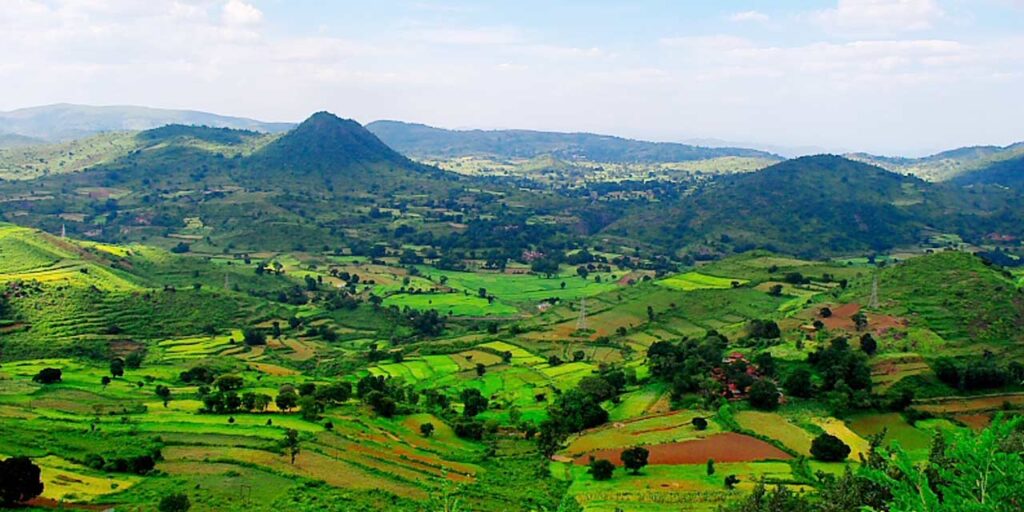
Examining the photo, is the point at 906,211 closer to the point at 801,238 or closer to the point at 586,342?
the point at 801,238

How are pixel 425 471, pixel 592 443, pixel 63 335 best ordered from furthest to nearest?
1. pixel 63 335
2. pixel 592 443
3. pixel 425 471

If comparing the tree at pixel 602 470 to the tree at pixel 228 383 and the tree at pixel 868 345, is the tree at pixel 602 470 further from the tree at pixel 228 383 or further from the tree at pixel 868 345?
the tree at pixel 228 383

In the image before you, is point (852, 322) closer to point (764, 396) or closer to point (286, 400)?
point (764, 396)

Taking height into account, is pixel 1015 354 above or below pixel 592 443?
above

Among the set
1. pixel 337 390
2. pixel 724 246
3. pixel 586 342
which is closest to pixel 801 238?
pixel 724 246

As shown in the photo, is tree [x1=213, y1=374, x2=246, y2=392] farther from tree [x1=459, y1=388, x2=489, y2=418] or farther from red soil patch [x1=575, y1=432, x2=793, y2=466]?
red soil patch [x1=575, y1=432, x2=793, y2=466]

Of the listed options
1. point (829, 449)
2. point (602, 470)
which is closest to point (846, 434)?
point (829, 449)
